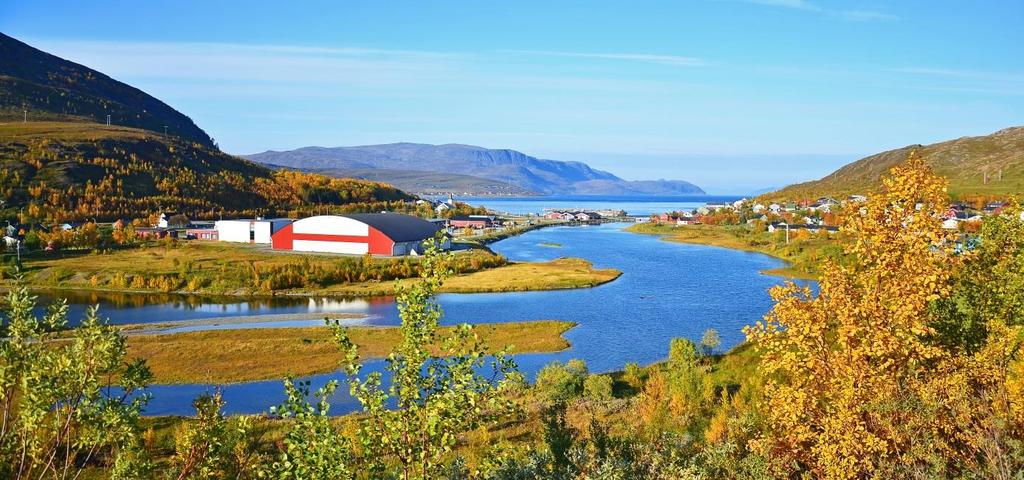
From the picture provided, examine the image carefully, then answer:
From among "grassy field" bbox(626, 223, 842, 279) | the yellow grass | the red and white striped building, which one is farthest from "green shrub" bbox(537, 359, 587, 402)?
the red and white striped building

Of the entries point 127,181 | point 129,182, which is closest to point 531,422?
point 129,182

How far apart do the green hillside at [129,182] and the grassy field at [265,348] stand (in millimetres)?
82019

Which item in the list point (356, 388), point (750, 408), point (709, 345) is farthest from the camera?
point (709, 345)

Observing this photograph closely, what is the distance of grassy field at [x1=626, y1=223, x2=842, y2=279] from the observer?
268 ft

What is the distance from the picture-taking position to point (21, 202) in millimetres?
118438

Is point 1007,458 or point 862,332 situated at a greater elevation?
point 862,332

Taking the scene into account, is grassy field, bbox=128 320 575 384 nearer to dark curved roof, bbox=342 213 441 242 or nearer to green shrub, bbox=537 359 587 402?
green shrub, bbox=537 359 587 402

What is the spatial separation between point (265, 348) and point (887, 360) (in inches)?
1615

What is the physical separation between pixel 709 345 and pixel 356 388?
35299mm

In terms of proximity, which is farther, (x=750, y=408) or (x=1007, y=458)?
(x=750, y=408)

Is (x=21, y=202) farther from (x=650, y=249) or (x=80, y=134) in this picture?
Answer: (x=650, y=249)

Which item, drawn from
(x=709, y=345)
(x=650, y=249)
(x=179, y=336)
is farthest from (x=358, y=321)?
(x=650, y=249)

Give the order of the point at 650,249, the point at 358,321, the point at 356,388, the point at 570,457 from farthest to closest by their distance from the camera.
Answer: the point at 650,249, the point at 358,321, the point at 570,457, the point at 356,388

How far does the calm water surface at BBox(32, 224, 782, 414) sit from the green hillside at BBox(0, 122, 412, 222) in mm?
68802
